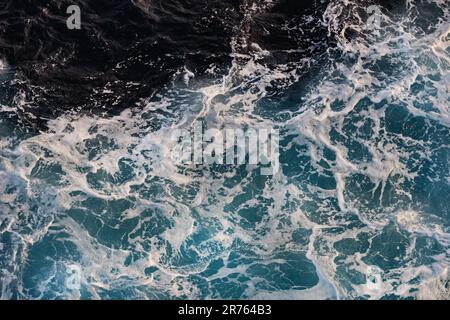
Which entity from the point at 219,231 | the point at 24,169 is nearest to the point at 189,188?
the point at 219,231

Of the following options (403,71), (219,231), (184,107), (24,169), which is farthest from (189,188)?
(403,71)
